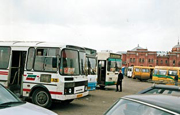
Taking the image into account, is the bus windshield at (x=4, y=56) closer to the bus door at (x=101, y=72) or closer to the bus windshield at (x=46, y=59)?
the bus windshield at (x=46, y=59)

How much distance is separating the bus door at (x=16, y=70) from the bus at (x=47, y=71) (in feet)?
0.61

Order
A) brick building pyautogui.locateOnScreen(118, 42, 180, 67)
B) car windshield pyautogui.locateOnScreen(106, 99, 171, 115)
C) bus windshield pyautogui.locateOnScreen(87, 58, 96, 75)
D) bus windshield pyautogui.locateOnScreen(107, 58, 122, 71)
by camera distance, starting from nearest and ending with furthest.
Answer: car windshield pyautogui.locateOnScreen(106, 99, 171, 115) < bus windshield pyautogui.locateOnScreen(87, 58, 96, 75) < bus windshield pyautogui.locateOnScreen(107, 58, 122, 71) < brick building pyautogui.locateOnScreen(118, 42, 180, 67)

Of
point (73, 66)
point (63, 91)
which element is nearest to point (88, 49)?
point (73, 66)

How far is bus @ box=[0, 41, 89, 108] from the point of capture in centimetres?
952

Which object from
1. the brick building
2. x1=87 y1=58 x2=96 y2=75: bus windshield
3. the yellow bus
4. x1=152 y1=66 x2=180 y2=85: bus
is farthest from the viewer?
the brick building

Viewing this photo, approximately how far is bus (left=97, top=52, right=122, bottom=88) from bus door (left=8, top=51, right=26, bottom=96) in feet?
31.9

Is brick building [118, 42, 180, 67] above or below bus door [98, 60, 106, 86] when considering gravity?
above

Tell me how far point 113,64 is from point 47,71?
11.4 metres

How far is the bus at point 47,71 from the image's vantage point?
9516 mm

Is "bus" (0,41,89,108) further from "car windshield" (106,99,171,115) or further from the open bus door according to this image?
the open bus door

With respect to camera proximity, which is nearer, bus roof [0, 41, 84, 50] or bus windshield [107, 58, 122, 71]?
bus roof [0, 41, 84, 50]

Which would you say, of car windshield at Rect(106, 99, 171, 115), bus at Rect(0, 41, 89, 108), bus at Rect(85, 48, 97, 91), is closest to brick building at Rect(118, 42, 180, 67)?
bus at Rect(85, 48, 97, 91)

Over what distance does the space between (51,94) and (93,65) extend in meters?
8.15

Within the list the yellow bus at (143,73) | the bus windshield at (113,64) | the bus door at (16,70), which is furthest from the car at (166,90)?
the yellow bus at (143,73)
